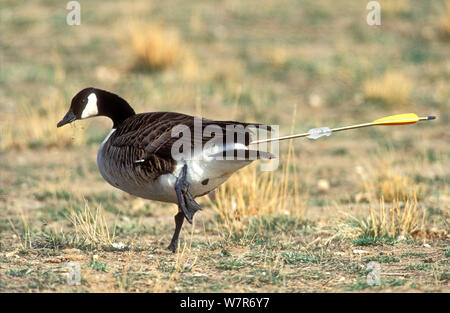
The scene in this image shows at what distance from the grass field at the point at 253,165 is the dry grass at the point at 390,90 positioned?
2 centimetres

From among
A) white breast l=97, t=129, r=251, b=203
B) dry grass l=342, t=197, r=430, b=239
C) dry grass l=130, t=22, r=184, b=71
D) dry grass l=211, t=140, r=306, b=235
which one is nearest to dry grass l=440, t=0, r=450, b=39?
dry grass l=130, t=22, r=184, b=71

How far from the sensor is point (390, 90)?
12.3m

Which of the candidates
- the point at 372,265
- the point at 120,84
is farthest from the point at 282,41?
the point at 372,265

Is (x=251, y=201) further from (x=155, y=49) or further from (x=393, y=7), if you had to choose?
(x=393, y=7)

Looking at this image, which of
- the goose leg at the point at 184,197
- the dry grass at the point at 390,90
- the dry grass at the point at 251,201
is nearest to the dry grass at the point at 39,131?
the dry grass at the point at 251,201

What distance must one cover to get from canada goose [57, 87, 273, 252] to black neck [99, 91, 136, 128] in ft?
1.16

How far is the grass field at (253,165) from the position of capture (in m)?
5.44

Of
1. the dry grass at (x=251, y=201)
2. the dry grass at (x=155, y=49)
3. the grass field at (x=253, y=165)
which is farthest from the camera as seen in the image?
the dry grass at (x=155, y=49)

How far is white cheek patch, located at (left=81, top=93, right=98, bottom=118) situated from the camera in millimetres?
6336

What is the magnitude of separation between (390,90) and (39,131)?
18.5 feet

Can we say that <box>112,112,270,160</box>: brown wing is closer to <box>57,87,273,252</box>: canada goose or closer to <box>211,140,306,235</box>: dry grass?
<box>57,87,273,252</box>: canada goose

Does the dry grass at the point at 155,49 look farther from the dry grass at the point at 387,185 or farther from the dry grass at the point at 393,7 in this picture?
the dry grass at the point at 387,185

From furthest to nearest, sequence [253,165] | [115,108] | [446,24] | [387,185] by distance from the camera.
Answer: [446,24] < [387,185] < [253,165] < [115,108]

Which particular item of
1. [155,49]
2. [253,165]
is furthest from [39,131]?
[253,165]
